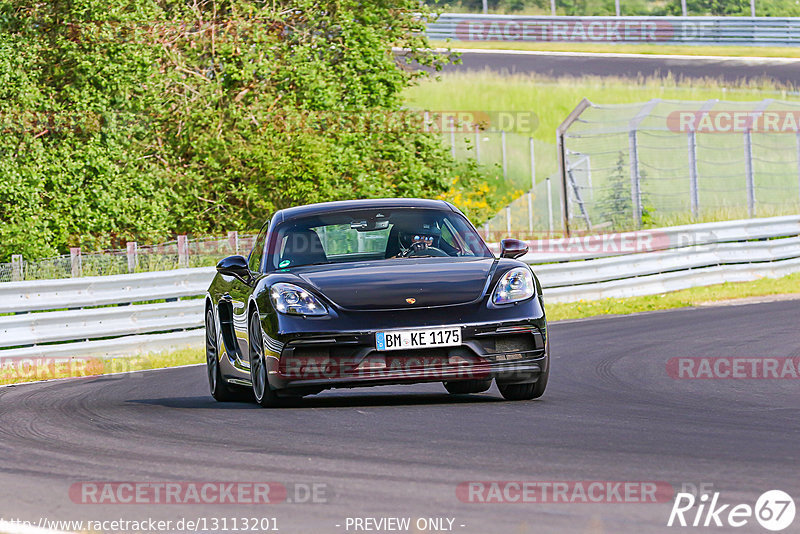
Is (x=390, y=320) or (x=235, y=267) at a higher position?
(x=235, y=267)

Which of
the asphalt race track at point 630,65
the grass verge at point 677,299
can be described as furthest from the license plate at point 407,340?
the asphalt race track at point 630,65

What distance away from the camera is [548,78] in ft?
148

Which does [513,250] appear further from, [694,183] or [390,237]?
[694,183]

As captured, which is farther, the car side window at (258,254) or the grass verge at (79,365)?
the grass verge at (79,365)

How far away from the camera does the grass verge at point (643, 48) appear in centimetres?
4781

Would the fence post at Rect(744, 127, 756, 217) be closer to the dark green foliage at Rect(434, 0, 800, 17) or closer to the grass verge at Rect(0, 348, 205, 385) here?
the grass verge at Rect(0, 348, 205, 385)

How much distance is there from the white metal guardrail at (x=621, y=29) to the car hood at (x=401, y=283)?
3936 cm

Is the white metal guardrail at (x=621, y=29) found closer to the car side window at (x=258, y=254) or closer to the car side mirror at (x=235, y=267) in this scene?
the car side window at (x=258, y=254)

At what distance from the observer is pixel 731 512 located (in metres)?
5.27

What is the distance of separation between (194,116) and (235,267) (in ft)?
55.5

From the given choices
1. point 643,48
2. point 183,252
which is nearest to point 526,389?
point 183,252

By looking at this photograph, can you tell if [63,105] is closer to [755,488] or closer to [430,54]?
[430,54]

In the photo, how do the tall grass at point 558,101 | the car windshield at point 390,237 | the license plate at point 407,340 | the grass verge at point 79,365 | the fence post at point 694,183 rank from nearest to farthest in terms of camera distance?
the license plate at point 407,340 → the car windshield at point 390,237 → the grass verge at point 79,365 → the fence post at point 694,183 → the tall grass at point 558,101

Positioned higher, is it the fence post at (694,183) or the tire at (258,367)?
the tire at (258,367)
